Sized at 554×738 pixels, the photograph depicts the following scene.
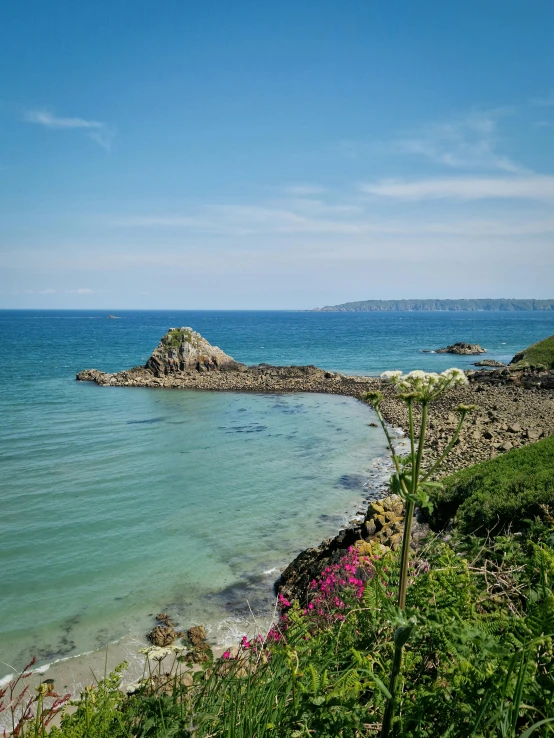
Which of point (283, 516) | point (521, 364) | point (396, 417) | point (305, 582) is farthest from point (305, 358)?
point (305, 582)

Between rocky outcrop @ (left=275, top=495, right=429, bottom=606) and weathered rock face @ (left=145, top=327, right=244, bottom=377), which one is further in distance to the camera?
weathered rock face @ (left=145, top=327, right=244, bottom=377)

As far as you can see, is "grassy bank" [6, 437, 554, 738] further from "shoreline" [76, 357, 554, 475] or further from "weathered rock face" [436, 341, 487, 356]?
"weathered rock face" [436, 341, 487, 356]

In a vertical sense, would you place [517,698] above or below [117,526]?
above

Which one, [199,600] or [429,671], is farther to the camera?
[199,600]

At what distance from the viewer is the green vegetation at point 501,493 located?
895 centimetres

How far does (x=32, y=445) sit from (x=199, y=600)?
16.0 m

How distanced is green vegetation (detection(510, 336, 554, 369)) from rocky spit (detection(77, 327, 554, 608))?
326 cm

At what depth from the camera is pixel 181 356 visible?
1879 inches

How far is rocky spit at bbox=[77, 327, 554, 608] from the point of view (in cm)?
1177

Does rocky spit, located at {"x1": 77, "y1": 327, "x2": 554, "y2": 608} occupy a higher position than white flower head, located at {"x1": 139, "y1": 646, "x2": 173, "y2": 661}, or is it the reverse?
white flower head, located at {"x1": 139, "y1": 646, "x2": 173, "y2": 661}

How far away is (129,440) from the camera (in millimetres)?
24922

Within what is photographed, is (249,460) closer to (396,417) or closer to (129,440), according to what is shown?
(129,440)

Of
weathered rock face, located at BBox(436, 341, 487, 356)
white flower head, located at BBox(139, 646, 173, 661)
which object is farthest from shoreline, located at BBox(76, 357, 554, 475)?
weathered rock face, located at BBox(436, 341, 487, 356)

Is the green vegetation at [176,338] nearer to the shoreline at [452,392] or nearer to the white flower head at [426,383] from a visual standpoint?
the shoreline at [452,392]
